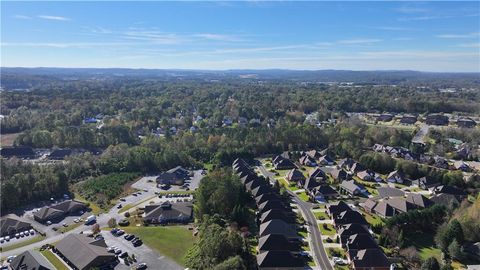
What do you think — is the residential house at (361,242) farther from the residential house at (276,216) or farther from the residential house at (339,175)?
the residential house at (339,175)

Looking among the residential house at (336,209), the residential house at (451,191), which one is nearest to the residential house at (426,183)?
the residential house at (451,191)

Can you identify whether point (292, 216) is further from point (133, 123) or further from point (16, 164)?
point (133, 123)

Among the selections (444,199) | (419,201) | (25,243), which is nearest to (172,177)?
(25,243)

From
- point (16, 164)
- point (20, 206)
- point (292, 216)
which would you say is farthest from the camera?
point (16, 164)

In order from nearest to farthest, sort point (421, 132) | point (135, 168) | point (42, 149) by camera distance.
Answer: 1. point (135, 168)
2. point (42, 149)
3. point (421, 132)

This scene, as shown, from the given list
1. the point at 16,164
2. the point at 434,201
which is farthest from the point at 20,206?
the point at 434,201

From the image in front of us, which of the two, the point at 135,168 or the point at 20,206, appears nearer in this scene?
the point at 20,206

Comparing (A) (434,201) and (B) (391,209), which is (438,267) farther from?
(A) (434,201)
